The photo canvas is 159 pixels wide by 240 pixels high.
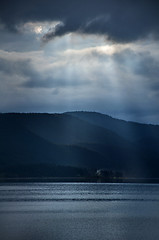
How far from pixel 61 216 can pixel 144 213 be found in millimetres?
16022

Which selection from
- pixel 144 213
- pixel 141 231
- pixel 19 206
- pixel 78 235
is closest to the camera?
pixel 78 235

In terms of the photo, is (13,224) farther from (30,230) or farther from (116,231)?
(116,231)

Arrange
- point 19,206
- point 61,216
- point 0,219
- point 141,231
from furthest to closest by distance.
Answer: point 19,206 → point 61,216 → point 0,219 → point 141,231

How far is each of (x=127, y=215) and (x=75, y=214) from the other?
9.12m

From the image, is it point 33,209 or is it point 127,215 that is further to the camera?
point 33,209

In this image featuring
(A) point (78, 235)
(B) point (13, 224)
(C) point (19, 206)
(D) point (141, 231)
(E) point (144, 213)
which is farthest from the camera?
(C) point (19, 206)

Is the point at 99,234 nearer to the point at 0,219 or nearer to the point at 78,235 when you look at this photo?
the point at 78,235

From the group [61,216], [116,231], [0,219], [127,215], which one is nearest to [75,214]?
[61,216]

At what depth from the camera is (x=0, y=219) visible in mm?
74188

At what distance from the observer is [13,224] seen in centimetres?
6812

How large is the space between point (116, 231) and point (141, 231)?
3.31 meters

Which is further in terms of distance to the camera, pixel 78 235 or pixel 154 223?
pixel 154 223

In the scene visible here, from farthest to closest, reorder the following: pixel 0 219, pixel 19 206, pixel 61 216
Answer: pixel 19 206 → pixel 61 216 → pixel 0 219

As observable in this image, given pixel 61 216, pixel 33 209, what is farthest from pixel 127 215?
pixel 33 209
